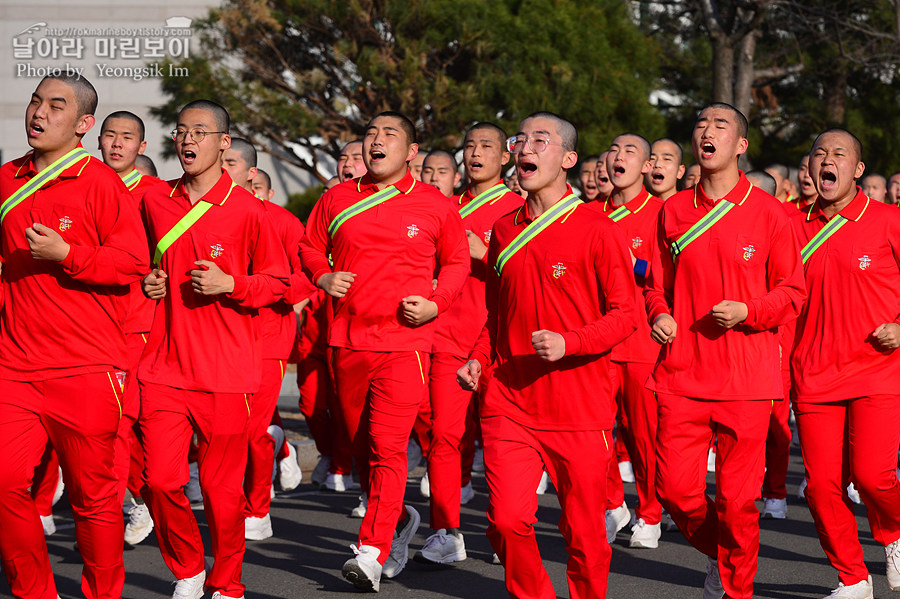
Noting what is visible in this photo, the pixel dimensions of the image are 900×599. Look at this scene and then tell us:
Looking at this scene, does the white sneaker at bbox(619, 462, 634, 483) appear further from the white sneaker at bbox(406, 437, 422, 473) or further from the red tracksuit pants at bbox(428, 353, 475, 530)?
the red tracksuit pants at bbox(428, 353, 475, 530)

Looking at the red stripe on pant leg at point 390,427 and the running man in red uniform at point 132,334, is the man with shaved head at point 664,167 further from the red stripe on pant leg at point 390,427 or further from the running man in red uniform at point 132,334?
the running man in red uniform at point 132,334

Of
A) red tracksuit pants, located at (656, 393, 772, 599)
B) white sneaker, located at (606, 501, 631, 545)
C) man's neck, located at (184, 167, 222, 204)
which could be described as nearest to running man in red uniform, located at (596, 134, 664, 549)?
white sneaker, located at (606, 501, 631, 545)

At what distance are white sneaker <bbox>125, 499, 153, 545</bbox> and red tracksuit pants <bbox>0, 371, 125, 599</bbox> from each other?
7.77 ft

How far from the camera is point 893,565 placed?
7.25 m

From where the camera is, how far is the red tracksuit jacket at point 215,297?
21.5ft

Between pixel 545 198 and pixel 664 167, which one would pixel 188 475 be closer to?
pixel 545 198

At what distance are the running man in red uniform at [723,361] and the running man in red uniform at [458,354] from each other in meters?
1.66

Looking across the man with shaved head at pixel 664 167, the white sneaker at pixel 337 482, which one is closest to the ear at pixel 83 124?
the man with shaved head at pixel 664 167

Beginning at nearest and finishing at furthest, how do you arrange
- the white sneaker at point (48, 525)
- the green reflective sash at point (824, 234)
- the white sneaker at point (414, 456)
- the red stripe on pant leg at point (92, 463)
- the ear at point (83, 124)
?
the red stripe on pant leg at point (92, 463) < the ear at point (83, 124) < the green reflective sash at point (824, 234) < the white sneaker at point (48, 525) < the white sneaker at point (414, 456)

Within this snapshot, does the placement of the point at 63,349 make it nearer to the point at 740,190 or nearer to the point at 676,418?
the point at 676,418

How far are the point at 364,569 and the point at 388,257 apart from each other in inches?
68.2

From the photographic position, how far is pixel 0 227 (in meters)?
6.10

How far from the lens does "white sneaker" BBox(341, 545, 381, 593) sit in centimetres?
697

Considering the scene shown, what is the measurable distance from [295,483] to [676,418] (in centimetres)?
511
